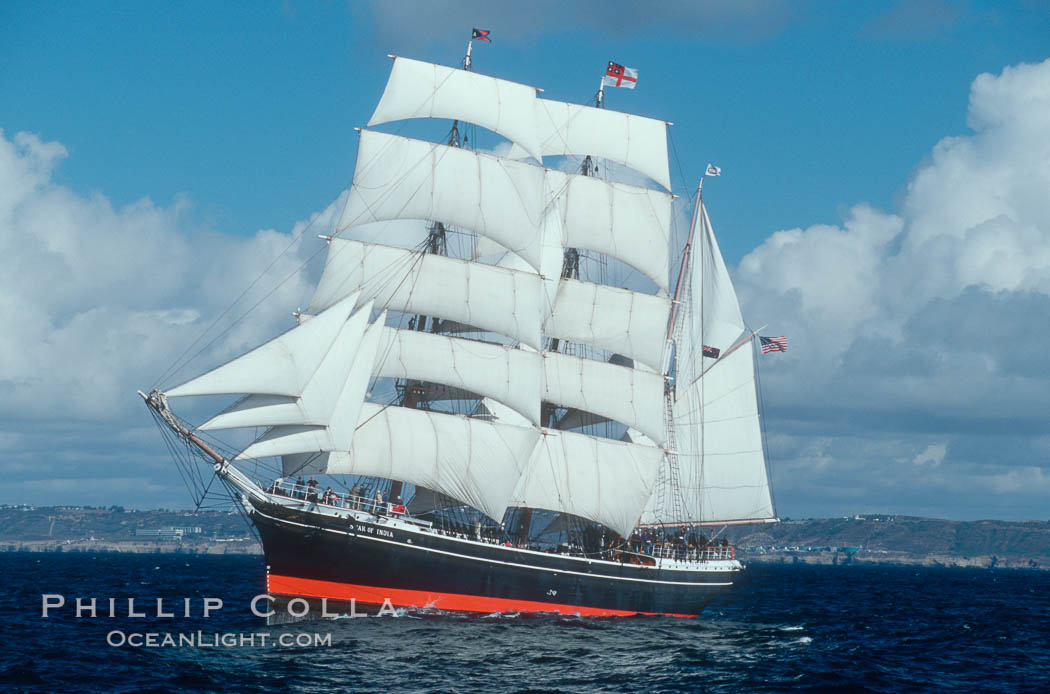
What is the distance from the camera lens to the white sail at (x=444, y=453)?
5706 cm

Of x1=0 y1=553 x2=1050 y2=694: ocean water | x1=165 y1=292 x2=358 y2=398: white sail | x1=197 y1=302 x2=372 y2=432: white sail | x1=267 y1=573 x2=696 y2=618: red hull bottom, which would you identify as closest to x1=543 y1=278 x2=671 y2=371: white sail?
x1=0 y1=553 x2=1050 y2=694: ocean water

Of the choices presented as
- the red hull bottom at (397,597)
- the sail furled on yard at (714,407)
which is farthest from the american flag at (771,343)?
the red hull bottom at (397,597)

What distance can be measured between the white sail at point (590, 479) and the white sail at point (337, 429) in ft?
42.9

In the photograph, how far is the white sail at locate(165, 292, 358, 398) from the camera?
48312 millimetres

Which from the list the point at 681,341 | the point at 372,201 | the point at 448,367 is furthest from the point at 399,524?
the point at 681,341

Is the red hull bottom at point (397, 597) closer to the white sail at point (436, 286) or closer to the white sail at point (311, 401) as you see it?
the white sail at point (311, 401)

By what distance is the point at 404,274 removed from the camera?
59.4 metres

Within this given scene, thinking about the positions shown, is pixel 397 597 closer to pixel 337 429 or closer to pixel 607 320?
pixel 337 429

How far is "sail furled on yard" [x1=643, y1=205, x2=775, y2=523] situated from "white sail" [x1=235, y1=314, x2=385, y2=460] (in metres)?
26.0

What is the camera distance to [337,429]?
5241cm

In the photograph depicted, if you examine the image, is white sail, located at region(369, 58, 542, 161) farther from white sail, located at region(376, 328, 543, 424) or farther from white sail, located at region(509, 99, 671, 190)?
white sail, located at region(376, 328, 543, 424)

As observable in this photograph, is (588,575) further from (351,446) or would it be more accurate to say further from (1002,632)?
(1002,632)

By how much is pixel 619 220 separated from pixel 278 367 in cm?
2729

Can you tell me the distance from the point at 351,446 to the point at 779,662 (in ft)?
74.6
